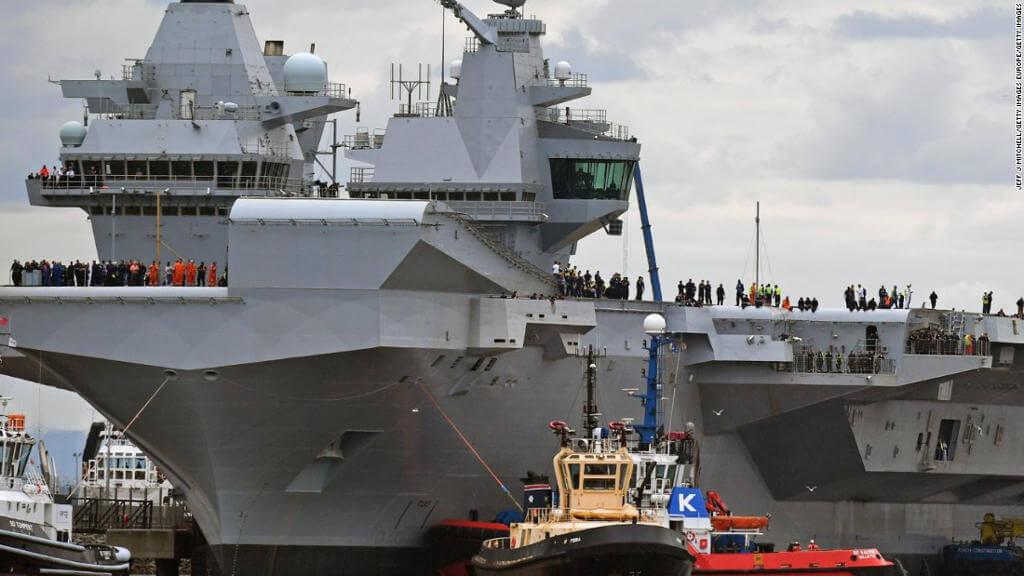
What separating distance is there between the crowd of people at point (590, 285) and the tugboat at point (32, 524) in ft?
44.4

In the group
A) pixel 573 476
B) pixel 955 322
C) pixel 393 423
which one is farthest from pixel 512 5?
pixel 573 476

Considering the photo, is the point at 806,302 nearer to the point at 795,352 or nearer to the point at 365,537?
the point at 795,352

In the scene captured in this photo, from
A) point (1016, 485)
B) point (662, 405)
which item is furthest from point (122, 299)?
point (1016, 485)

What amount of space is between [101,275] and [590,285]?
13749 mm

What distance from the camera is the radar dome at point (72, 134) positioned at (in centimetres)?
4847

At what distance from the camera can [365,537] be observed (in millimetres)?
42906

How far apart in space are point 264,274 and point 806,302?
16.6 meters

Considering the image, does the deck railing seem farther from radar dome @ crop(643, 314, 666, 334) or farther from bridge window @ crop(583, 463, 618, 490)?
bridge window @ crop(583, 463, 618, 490)

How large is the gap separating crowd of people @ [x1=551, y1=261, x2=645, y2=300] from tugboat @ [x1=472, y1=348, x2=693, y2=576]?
10.6m

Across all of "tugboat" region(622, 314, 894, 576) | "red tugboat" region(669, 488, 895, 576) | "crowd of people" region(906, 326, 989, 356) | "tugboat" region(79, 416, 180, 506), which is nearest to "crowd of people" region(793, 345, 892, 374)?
"crowd of people" region(906, 326, 989, 356)

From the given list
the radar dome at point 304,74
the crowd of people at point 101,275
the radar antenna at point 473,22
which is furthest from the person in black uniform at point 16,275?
the radar antenna at point 473,22

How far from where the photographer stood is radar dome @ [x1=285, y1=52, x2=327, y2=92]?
48.9m

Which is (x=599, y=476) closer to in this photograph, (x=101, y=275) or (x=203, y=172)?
A: (x=101, y=275)

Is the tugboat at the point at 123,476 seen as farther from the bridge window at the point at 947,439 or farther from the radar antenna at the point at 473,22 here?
the bridge window at the point at 947,439
